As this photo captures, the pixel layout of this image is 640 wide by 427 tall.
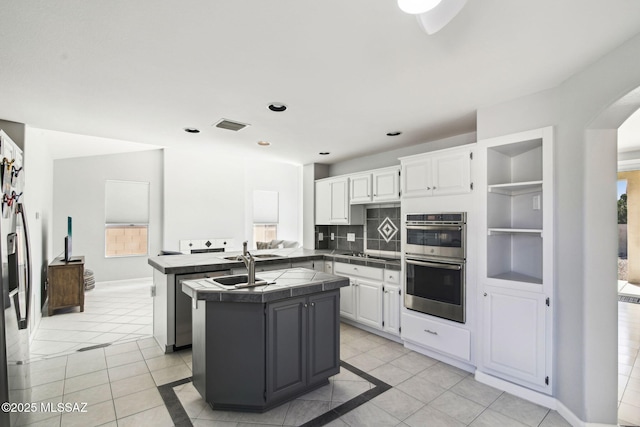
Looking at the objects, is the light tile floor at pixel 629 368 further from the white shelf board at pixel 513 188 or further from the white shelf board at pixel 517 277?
the white shelf board at pixel 513 188

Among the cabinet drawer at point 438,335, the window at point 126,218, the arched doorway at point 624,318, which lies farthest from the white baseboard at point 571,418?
the window at point 126,218

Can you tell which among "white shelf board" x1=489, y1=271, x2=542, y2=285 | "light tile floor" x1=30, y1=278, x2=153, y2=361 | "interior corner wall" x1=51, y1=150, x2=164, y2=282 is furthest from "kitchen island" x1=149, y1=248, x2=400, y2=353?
"interior corner wall" x1=51, y1=150, x2=164, y2=282

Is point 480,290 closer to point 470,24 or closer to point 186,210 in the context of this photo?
point 470,24

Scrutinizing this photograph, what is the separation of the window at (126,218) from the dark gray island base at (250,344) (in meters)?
5.28

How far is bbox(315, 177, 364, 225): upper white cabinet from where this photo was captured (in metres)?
4.57

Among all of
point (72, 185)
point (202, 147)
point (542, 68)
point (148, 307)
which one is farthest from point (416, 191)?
point (72, 185)

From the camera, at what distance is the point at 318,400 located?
2395 mm

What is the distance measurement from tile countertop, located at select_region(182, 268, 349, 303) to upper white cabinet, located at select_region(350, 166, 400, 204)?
5.20 feet

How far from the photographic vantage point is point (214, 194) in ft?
24.0

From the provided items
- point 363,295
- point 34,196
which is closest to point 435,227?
point 363,295

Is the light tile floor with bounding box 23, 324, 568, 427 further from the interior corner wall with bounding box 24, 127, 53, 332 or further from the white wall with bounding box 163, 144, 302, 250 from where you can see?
the white wall with bounding box 163, 144, 302, 250

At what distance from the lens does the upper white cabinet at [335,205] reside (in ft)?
15.0

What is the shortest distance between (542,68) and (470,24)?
86 cm

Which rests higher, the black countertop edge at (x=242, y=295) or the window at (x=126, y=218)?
the window at (x=126, y=218)
